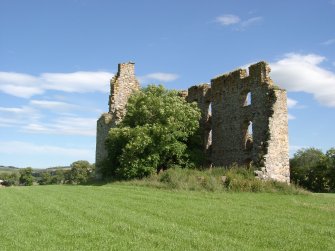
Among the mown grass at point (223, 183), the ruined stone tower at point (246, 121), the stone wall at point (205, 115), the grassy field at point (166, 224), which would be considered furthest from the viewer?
the stone wall at point (205, 115)

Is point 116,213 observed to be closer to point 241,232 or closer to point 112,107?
point 241,232

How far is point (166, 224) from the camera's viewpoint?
10.1 metres

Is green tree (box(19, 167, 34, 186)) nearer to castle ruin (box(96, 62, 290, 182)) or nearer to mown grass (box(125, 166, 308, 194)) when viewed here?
castle ruin (box(96, 62, 290, 182))

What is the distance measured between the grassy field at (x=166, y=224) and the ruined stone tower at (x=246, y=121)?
749 cm

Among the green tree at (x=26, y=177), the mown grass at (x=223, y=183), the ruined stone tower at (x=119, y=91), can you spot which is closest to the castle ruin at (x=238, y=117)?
the ruined stone tower at (x=119, y=91)

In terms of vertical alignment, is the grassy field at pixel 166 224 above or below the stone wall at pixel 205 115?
below

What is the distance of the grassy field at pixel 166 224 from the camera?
26.6 feet

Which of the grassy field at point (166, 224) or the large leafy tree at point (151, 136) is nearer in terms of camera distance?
the grassy field at point (166, 224)

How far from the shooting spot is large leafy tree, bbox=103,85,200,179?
24.0 meters

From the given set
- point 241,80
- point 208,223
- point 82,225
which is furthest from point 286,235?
point 241,80

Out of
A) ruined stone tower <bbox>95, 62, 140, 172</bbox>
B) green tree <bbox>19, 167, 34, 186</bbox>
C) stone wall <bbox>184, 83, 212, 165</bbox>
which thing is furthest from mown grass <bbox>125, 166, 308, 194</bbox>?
green tree <bbox>19, 167, 34, 186</bbox>

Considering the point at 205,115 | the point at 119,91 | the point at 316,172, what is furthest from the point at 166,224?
the point at 316,172

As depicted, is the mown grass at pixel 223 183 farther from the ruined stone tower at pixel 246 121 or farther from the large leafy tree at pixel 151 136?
the large leafy tree at pixel 151 136

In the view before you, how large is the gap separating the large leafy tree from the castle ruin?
166 centimetres
